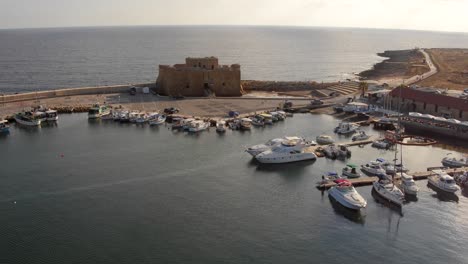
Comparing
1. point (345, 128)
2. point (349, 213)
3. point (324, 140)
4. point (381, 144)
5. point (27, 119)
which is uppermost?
point (27, 119)

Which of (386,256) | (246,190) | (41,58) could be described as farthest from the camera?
(41,58)

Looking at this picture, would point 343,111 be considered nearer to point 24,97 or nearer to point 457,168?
point 457,168

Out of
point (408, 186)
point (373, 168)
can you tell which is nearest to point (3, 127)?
point (373, 168)

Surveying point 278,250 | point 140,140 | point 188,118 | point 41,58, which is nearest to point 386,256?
point 278,250

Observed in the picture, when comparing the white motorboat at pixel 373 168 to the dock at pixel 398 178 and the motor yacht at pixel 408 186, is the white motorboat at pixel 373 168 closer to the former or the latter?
the dock at pixel 398 178

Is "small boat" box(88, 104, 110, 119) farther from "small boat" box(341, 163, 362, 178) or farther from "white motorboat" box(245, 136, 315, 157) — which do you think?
"small boat" box(341, 163, 362, 178)

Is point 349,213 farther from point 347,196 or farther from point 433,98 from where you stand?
point 433,98
